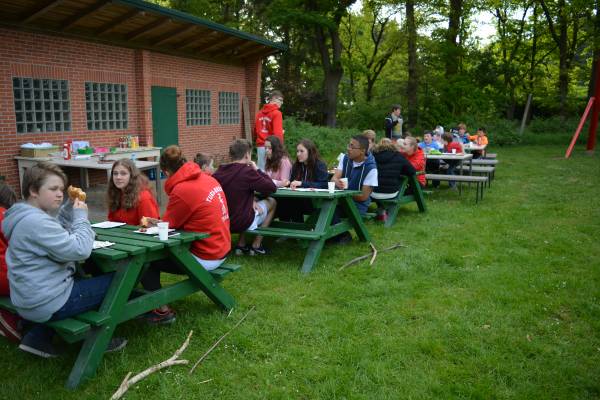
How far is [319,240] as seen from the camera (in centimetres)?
560

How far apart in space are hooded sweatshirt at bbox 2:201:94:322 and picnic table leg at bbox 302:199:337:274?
2805mm

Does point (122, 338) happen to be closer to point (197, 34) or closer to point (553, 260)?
point (553, 260)

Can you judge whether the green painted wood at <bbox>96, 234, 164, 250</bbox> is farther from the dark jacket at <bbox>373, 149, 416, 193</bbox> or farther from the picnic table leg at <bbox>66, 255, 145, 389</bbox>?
the dark jacket at <bbox>373, 149, 416, 193</bbox>

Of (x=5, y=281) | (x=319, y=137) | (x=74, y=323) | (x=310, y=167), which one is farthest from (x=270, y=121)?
(x=319, y=137)

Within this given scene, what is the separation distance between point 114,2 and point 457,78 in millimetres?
17849

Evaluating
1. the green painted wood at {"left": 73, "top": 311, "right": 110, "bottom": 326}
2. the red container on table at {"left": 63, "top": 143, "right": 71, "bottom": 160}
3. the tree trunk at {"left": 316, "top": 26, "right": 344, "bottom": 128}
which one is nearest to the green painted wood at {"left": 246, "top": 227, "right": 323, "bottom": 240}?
the green painted wood at {"left": 73, "top": 311, "right": 110, "bottom": 326}

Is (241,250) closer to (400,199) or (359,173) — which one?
(359,173)

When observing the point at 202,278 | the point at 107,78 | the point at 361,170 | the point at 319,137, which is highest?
the point at 107,78

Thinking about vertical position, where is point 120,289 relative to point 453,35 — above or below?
below

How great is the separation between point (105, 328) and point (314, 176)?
3.93m

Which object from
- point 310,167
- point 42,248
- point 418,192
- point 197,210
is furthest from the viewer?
point 418,192

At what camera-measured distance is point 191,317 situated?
4238 millimetres

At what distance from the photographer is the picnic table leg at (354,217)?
6102 millimetres

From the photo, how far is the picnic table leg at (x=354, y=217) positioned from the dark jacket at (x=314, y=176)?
592 mm
